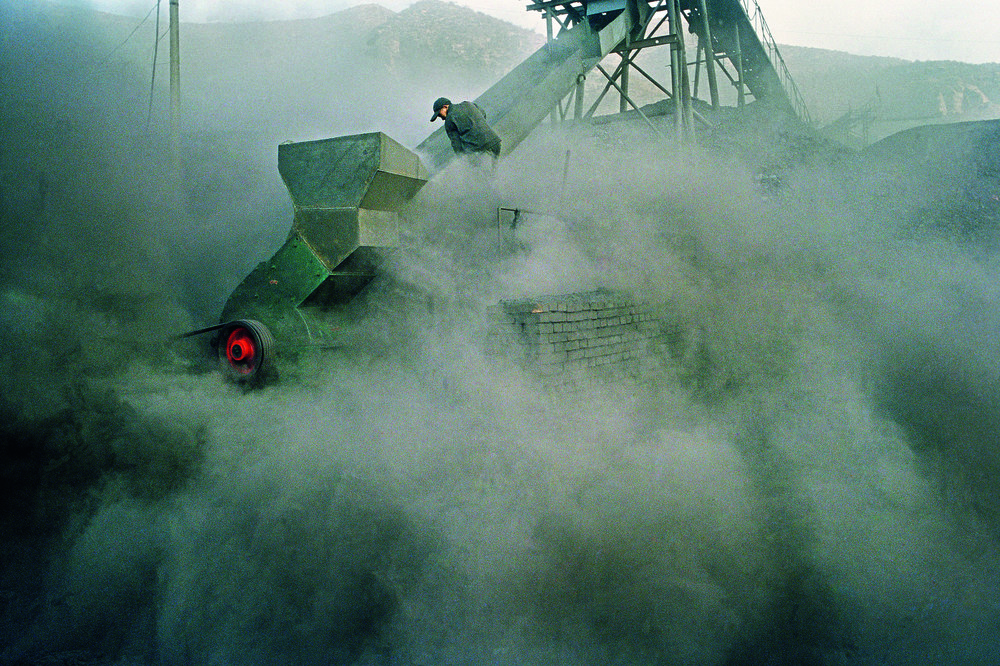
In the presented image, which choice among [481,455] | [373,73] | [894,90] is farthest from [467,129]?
[894,90]

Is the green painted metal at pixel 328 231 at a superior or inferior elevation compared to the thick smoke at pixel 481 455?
superior

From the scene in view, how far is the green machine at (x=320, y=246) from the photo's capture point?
3.68m

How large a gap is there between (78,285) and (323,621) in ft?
11.6

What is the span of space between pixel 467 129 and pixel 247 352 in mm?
2593

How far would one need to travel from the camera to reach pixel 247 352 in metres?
3.79

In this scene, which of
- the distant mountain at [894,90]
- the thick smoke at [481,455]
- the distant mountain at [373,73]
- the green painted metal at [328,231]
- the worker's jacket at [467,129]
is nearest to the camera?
the thick smoke at [481,455]

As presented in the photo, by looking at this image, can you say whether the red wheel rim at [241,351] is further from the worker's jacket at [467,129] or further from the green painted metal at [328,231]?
the worker's jacket at [467,129]

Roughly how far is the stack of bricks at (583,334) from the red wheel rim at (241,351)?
1.72m

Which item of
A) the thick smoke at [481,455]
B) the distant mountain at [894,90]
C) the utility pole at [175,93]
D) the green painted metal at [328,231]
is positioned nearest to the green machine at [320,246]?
the green painted metal at [328,231]

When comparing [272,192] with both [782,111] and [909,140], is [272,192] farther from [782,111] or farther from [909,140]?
[782,111]

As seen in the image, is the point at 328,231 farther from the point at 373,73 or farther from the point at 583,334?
the point at 373,73

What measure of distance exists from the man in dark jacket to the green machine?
1.02 meters

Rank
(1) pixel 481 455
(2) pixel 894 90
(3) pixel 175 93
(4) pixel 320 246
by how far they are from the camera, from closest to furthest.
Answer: (1) pixel 481 455 < (4) pixel 320 246 < (3) pixel 175 93 < (2) pixel 894 90

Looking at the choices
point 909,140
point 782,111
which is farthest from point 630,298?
point 782,111
